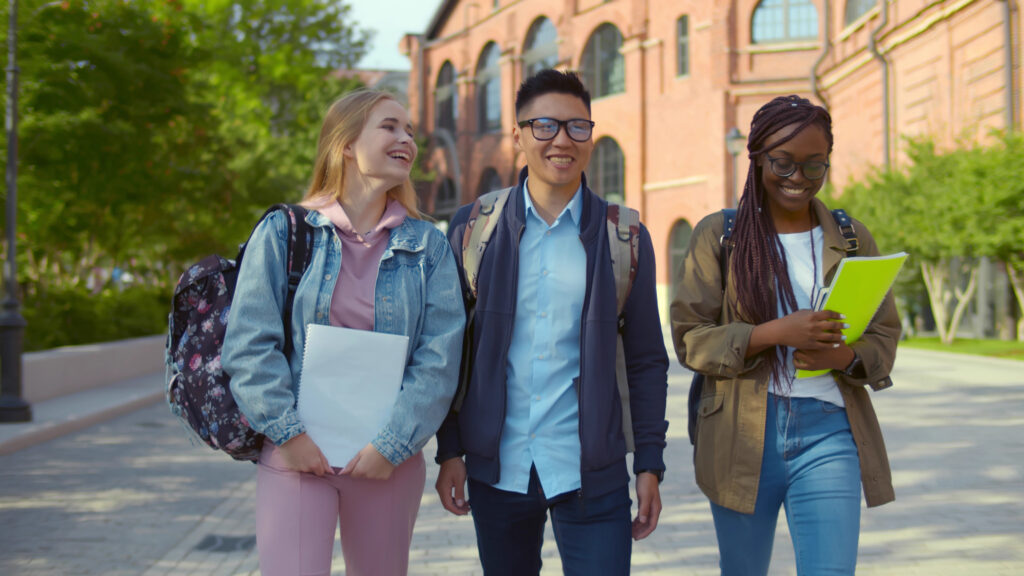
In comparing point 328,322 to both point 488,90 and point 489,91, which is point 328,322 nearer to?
point 489,91

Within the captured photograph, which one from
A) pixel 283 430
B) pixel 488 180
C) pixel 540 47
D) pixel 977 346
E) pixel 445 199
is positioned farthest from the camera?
pixel 445 199

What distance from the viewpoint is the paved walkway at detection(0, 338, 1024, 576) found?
17.5ft

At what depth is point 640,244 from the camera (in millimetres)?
2990

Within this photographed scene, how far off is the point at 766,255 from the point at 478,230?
891 millimetres

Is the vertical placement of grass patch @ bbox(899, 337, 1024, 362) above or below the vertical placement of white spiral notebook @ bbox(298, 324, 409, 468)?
below

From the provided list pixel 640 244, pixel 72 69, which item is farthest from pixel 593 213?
pixel 72 69

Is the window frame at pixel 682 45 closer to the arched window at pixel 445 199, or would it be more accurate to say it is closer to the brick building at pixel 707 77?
the brick building at pixel 707 77

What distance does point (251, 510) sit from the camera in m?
6.75

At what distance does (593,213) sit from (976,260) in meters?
19.1

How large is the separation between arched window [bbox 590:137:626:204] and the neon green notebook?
111ft

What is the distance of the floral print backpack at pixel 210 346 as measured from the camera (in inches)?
105

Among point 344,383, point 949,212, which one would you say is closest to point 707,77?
point 949,212

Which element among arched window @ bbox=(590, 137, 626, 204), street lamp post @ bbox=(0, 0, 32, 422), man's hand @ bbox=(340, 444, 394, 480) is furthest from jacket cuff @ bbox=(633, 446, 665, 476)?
arched window @ bbox=(590, 137, 626, 204)

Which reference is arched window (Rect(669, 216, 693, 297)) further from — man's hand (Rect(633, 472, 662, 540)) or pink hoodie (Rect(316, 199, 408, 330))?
pink hoodie (Rect(316, 199, 408, 330))
